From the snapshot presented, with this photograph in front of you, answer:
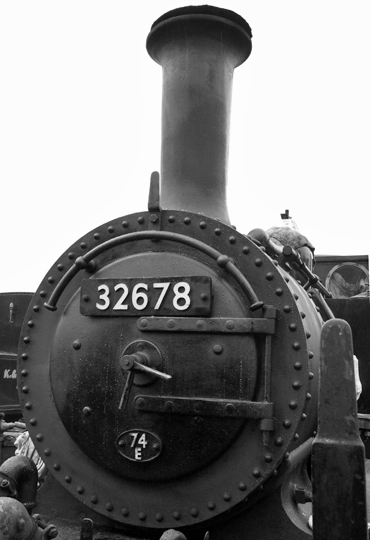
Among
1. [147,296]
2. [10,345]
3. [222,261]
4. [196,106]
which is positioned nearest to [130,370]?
[147,296]

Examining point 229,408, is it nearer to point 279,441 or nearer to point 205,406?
point 205,406

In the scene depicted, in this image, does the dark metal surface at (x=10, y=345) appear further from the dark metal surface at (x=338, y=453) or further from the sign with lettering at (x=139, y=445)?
the dark metal surface at (x=338, y=453)

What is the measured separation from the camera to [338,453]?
1.33 metres

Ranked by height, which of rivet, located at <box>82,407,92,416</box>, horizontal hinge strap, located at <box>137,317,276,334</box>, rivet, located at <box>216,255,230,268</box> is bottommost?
rivet, located at <box>82,407,92,416</box>

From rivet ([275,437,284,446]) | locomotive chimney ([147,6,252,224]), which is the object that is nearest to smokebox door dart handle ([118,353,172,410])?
rivet ([275,437,284,446])

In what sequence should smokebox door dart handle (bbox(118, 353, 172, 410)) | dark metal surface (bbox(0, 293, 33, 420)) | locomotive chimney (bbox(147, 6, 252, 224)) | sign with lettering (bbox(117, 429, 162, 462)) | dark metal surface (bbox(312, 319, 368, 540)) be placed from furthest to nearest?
dark metal surface (bbox(0, 293, 33, 420)) < locomotive chimney (bbox(147, 6, 252, 224)) < sign with lettering (bbox(117, 429, 162, 462)) < smokebox door dart handle (bbox(118, 353, 172, 410)) < dark metal surface (bbox(312, 319, 368, 540))

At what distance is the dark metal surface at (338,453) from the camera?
1292 mm

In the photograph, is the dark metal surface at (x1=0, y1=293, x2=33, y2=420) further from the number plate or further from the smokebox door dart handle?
the smokebox door dart handle

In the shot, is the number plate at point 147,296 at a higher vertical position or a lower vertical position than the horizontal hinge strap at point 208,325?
higher

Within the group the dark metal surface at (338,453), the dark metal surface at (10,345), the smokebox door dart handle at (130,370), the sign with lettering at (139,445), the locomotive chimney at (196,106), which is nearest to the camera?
the dark metal surface at (338,453)

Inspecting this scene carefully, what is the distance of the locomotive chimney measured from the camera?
246 centimetres

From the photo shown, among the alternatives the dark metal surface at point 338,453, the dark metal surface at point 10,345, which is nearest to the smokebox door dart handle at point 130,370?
the dark metal surface at point 338,453

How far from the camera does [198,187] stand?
8.02 ft

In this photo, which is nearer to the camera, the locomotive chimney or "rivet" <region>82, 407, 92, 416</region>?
"rivet" <region>82, 407, 92, 416</region>
